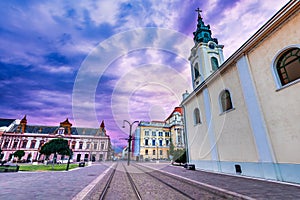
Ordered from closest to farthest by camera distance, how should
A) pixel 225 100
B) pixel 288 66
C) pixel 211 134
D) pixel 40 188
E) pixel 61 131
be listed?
pixel 40 188 → pixel 288 66 → pixel 225 100 → pixel 211 134 → pixel 61 131

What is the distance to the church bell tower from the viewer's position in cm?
1881

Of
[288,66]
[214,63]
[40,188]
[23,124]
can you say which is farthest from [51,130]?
[288,66]

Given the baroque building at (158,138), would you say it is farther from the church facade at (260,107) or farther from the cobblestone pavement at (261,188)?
the cobblestone pavement at (261,188)

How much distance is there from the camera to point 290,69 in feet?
23.8

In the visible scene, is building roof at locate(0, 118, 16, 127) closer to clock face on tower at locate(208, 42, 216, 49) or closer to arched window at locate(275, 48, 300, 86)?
clock face on tower at locate(208, 42, 216, 49)

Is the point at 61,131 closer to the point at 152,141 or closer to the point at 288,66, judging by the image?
the point at 152,141

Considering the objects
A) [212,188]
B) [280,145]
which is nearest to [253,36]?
[280,145]

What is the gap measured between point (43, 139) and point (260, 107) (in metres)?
59.4

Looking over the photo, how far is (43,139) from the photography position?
4694 cm

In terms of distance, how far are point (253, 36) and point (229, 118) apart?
5.96 meters

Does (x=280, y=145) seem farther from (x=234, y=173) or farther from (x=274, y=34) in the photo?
(x=274, y=34)

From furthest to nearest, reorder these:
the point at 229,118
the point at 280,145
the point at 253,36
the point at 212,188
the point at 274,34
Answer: the point at 229,118
the point at 253,36
the point at 274,34
the point at 280,145
the point at 212,188

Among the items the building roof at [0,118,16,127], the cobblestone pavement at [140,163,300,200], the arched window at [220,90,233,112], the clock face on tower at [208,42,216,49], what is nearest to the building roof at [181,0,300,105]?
the arched window at [220,90,233,112]

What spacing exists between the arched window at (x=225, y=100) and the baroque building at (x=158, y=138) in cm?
3994
